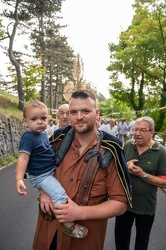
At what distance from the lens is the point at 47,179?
2131 mm

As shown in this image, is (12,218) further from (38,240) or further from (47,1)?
(47,1)

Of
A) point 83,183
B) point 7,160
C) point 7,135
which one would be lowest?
point 7,160

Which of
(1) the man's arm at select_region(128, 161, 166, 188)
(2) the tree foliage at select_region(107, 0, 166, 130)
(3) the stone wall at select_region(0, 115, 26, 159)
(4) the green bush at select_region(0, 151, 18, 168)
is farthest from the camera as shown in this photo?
(2) the tree foliage at select_region(107, 0, 166, 130)

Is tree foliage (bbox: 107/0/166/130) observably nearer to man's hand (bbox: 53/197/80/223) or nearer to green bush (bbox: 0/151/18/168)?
green bush (bbox: 0/151/18/168)

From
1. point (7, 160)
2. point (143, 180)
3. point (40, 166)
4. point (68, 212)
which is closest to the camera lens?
point (68, 212)

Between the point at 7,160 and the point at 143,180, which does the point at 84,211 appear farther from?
the point at 7,160

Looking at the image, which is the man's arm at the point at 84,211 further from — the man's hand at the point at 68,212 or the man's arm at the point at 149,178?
the man's arm at the point at 149,178

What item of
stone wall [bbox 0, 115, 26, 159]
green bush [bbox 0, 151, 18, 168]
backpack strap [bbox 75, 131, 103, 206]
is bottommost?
green bush [bbox 0, 151, 18, 168]

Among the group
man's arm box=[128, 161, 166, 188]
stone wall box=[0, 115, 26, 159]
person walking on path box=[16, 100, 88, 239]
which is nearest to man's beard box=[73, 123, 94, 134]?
person walking on path box=[16, 100, 88, 239]

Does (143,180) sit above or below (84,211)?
below

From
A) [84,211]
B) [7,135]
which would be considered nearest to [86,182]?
[84,211]

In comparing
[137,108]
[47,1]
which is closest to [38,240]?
[47,1]

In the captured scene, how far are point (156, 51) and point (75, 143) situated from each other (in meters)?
18.8

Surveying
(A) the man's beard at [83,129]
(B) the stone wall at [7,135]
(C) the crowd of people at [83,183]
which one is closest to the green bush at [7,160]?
(B) the stone wall at [7,135]
